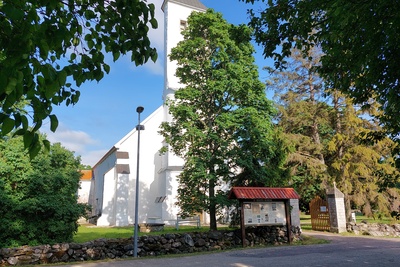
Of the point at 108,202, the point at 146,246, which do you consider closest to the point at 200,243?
the point at 146,246

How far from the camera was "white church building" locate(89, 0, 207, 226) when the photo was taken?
28594 mm

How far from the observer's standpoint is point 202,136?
55.5 ft

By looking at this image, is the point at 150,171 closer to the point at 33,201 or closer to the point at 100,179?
the point at 100,179

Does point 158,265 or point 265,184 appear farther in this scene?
point 265,184

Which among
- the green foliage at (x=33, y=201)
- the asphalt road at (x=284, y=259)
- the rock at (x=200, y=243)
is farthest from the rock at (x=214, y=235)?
the green foliage at (x=33, y=201)

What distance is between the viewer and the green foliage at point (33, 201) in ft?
40.5

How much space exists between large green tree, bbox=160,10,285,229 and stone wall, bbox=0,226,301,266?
6.70 ft

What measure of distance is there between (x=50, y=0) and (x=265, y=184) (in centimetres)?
1628

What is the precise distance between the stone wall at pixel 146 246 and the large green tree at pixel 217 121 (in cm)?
204

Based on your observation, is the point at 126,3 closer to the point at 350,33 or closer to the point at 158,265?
the point at 350,33

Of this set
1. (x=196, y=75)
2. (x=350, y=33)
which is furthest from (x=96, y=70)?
(x=196, y=75)

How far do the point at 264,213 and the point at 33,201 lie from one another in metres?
9.91

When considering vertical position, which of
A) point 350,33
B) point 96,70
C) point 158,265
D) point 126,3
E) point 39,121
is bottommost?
point 158,265

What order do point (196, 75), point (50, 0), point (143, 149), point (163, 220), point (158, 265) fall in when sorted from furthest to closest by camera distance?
point (143, 149)
point (163, 220)
point (196, 75)
point (158, 265)
point (50, 0)
